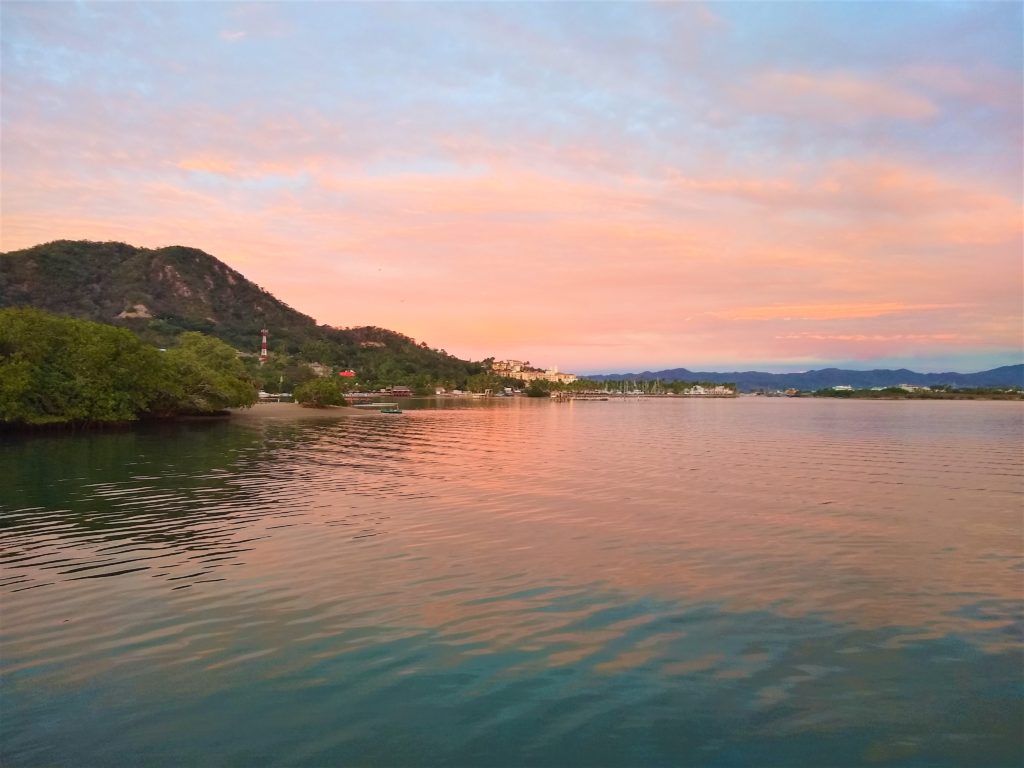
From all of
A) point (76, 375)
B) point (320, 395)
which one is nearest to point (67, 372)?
point (76, 375)

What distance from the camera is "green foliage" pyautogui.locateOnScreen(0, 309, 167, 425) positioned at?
220 ft

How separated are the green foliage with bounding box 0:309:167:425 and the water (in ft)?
123

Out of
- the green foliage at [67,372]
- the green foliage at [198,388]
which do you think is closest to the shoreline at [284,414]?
the green foliage at [198,388]

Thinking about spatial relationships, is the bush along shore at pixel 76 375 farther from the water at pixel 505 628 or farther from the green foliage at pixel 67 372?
the water at pixel 505 628

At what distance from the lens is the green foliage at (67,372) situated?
67188mm

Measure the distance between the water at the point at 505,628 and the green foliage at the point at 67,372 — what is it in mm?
37426

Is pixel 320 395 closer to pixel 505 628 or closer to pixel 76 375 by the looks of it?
pixel 76 375

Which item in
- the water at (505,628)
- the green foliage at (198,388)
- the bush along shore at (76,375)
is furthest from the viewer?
the green foliage at (198,388)

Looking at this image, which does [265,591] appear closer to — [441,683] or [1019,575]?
[441,683]

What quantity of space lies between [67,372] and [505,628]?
7530cm

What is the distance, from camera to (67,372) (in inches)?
2874

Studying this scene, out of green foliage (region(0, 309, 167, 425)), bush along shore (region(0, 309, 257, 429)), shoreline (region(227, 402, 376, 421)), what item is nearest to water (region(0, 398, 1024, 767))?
green foliage (region(0, 309, 167, 425))

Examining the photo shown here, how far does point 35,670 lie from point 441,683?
819 cm

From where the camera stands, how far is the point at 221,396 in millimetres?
105375
